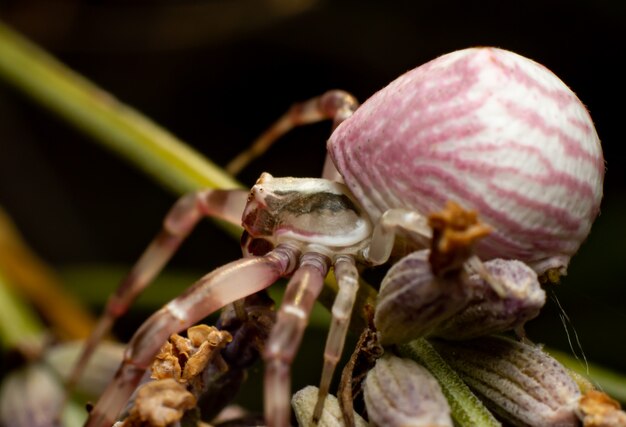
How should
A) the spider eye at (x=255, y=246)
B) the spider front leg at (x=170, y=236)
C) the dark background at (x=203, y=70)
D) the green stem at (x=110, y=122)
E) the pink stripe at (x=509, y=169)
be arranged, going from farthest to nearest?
the dark background at (x=203, y=70), the green stem at (x=110, y=122), the spider front leg at (x=170, y=236), the spider eye at (x=255, y=246), the pink stripe at (x=509, y=169)

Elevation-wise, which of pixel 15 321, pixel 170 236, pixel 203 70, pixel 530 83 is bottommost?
pixel 15 321

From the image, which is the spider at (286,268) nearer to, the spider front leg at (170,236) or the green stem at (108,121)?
the spider front leg at (170,236)

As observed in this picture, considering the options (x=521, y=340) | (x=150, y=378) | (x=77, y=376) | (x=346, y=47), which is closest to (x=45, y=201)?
(x=346, y=47)

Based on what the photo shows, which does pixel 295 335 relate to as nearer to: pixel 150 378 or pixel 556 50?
pixel 150 378

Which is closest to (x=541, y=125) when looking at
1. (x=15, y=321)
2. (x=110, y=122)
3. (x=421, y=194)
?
(x=421, y=194)

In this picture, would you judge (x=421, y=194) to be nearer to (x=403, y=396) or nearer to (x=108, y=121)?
(x=403, y=396)

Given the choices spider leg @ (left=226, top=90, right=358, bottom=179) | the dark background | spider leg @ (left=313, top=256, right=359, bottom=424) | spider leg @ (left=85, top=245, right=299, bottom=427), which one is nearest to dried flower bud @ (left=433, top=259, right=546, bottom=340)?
spider leg @ (left=313, top=256, right=359, bottom=424)

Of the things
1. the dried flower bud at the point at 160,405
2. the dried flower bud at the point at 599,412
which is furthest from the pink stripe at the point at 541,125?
the dried flower bud at the point at 160,405
